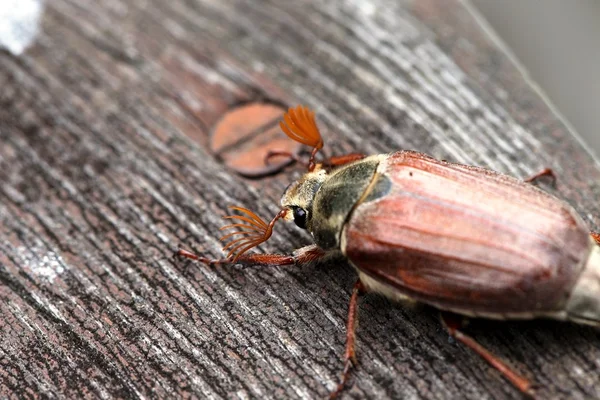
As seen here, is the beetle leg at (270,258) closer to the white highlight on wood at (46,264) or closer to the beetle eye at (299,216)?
the beetle eye at (299,216)

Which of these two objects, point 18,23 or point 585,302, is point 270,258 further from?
point 18,23

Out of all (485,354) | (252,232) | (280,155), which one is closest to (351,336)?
(485,354)

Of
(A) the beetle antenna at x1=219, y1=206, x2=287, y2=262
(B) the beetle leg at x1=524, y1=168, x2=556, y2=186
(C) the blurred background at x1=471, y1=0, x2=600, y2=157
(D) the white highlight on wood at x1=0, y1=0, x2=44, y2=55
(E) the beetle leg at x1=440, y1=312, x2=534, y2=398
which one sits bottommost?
(D) the white highlight on wood at x1=0, y1=0, x2=44, y2=55

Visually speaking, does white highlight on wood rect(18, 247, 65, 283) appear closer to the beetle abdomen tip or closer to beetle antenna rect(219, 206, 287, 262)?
beetle antenna rect(219, 206, 287, 262)

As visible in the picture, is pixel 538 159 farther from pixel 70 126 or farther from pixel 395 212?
pixel 70 126

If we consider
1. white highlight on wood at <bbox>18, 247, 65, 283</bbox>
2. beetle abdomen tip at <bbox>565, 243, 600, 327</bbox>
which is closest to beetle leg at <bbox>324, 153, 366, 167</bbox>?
beetle abdomen tip at <bbox>565, 243, 600, 327</bbox>

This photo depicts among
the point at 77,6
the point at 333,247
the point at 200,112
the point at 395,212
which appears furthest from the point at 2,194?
the point at 395,212

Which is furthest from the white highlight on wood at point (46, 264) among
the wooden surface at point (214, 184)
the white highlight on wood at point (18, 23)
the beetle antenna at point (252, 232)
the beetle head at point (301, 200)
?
the white highlight on wood at point (18, 23)
